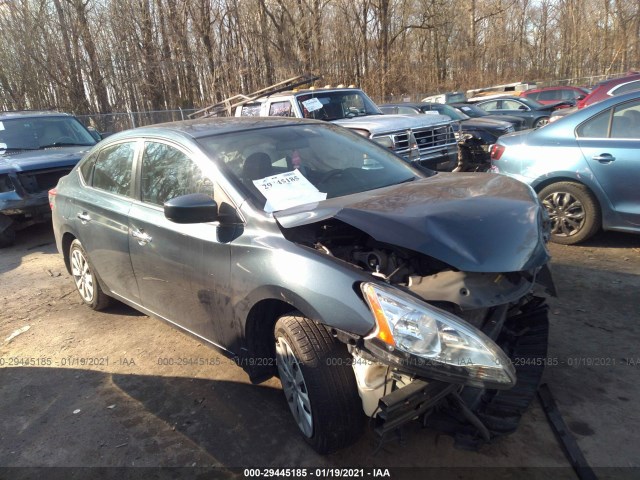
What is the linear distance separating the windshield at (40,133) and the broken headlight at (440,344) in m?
8.36

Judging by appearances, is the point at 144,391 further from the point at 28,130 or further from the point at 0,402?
the point at 28,130

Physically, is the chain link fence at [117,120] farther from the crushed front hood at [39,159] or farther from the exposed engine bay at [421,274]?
the exposed engine bay at [421,274]

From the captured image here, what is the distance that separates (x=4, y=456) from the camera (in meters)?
2.93

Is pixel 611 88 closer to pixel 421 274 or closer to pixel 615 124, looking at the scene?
pixel 615 124

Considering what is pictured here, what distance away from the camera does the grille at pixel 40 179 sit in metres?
7.35

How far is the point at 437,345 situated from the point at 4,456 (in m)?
2.69

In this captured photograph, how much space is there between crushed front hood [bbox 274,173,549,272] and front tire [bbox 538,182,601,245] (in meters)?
2.88

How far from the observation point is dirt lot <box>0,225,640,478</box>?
8.69 ft

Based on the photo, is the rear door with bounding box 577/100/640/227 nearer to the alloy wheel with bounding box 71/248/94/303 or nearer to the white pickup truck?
the white pickup truck

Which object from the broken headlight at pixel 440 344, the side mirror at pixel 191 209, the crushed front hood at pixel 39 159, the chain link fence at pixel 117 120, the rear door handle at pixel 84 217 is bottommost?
the broken headlight at pixel 440 344

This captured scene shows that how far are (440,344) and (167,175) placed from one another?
229 centimetres

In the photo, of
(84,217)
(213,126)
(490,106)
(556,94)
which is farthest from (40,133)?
(556,94)

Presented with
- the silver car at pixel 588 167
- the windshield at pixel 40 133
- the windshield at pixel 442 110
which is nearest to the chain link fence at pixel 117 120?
the windshield at pixel 442 110

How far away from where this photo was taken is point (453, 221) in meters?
2.43
